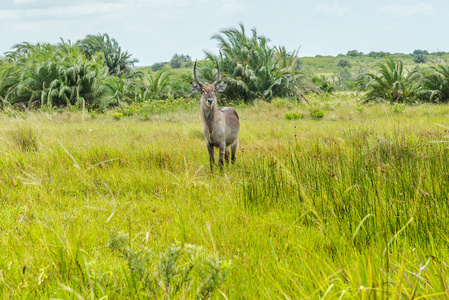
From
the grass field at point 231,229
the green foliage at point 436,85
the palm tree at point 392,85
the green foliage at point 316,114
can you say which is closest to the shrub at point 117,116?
the green foliage at point 316,114

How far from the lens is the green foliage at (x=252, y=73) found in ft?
55.1

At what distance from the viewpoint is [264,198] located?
11.9 ft

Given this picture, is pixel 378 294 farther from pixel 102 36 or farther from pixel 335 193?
pixel 102 36

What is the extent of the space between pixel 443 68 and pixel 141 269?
1564 centimetres

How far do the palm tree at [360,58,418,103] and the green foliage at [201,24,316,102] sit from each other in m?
3.37

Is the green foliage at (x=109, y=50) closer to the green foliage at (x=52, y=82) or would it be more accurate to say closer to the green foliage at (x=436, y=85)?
the green foliage at (x=52, y=82)

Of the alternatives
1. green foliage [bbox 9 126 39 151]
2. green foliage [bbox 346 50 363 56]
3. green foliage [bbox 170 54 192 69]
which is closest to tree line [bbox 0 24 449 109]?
green foliage [bbox 9 126 39 151]

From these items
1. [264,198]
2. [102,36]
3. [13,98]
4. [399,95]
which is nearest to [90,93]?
[13,98]

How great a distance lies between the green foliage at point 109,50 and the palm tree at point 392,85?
1639 cm

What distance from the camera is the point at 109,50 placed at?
24359 millimetres

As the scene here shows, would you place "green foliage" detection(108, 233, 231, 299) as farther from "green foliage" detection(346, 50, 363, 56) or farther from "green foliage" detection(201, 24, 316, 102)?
"green foliage" detection(346, 50, 363, 56)

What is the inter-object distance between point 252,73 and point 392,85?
6073 millimetres

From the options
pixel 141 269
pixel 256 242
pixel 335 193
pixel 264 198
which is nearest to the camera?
pixel 141 269

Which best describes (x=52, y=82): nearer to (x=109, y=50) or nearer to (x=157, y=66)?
(x=109, y=50)
